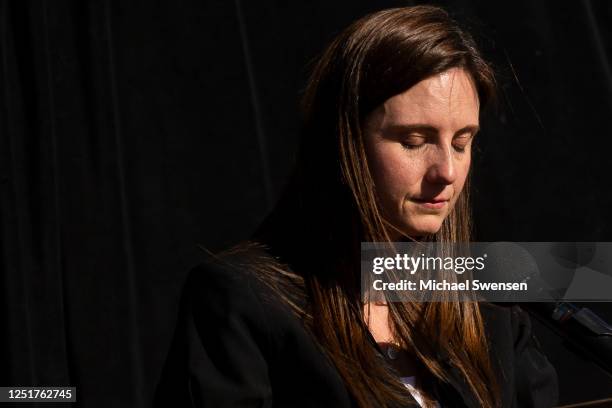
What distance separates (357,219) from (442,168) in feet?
0.46

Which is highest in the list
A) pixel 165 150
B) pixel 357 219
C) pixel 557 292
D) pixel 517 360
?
pixel 165 150

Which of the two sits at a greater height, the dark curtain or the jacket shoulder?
the dark curtain

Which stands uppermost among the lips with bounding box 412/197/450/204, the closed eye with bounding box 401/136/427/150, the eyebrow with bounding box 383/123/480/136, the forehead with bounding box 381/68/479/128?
the forehead with bounding box 381/68/479/128

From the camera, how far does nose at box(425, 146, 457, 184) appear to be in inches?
39.3

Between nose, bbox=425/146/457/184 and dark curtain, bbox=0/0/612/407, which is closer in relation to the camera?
nose, bbox=425/146/457/184

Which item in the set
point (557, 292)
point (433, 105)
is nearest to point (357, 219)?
point (433, 105)

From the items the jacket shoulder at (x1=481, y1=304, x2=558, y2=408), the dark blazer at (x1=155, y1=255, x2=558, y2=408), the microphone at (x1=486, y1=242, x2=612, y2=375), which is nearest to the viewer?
the microphone at (x1=486, y1=242, x2=612, y2=375)

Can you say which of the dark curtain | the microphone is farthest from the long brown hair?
the dark curtain

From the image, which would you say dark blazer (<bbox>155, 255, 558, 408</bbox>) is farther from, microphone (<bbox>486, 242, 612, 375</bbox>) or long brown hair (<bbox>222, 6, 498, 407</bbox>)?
microphone (<bbox>486, 242, 612, 375</bbox>)

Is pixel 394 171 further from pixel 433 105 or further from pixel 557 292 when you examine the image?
pixel 557 292

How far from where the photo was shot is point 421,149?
102 cm

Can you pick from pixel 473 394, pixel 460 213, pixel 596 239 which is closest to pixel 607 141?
pixel 596 239

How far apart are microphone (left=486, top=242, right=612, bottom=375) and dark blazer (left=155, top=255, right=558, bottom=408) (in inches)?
7.3

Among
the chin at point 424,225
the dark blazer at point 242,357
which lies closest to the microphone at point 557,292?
the chin at point 424,225
